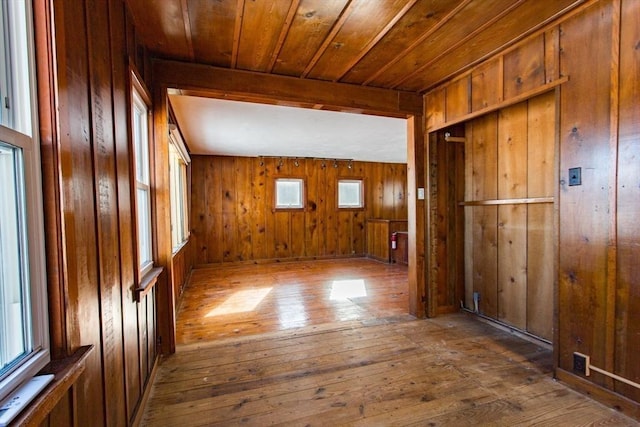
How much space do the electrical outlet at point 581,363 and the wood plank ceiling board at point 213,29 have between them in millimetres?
2949

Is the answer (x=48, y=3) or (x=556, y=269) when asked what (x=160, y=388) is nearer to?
(x=48, y=3)

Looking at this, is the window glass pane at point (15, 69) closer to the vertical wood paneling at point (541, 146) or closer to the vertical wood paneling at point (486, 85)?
the vertical wood paneling at point (486, 85)

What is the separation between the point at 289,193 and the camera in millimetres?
6855

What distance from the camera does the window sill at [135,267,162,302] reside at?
1.64 metres

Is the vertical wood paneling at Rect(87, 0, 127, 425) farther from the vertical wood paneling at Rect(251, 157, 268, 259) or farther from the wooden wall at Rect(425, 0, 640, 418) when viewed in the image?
the vertical wood paneling at Rect(251, 157, 268, 259)

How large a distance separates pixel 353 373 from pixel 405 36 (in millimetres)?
2355

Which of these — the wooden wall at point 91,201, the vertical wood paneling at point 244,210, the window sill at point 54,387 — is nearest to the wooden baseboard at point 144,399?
the wooden wall at point 91,201

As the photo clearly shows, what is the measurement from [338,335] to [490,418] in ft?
4.37

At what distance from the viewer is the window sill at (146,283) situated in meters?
1.64

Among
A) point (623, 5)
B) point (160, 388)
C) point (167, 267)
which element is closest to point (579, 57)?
point (623, 5)

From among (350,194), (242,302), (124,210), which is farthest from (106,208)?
(350,194)

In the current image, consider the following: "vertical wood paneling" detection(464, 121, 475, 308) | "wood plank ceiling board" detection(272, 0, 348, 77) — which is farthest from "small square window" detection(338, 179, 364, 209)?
"wood plank ceiling board" detection(272, 0, 348, 77)

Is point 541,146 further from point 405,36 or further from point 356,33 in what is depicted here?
point 356,33

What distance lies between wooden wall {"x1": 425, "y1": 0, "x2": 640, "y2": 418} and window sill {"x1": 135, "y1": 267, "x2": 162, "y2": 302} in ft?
8.48
